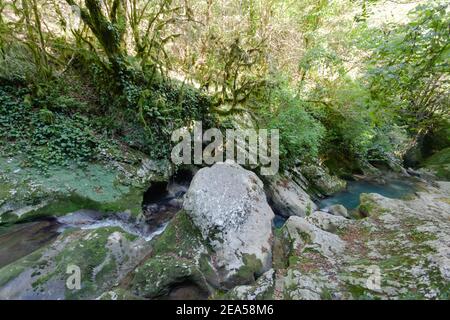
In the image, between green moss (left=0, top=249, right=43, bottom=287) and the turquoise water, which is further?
the turquoise water

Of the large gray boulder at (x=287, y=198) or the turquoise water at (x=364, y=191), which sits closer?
the large gray boulder at (x=287, y=198)

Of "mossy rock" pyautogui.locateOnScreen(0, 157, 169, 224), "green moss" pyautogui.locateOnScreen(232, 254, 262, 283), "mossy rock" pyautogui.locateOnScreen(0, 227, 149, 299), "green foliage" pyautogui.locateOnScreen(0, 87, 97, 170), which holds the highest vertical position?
"green foliage" pyautogui.locateOnScreen(0, 87, 97, 170)

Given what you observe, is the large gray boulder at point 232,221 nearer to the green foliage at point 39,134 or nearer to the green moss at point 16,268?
the green moss at point 16,268

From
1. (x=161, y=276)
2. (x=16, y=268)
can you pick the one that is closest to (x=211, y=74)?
(x=161, y=276)

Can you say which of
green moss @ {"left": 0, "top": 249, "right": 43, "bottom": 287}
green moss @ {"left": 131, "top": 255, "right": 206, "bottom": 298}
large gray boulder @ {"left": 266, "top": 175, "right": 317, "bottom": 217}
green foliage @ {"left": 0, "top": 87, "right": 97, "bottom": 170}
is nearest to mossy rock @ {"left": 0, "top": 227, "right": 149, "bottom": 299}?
green moss @ {"left": 0, "top": 249, "right": 43, "bottom": 287}

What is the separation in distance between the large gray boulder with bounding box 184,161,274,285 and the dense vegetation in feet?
8.57

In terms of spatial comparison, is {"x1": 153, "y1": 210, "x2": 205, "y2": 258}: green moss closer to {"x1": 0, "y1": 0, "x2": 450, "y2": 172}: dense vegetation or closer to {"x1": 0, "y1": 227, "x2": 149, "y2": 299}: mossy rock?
{"x1": 0, "y1": 227, "x2": 149, "y2": 299}: mossy rock

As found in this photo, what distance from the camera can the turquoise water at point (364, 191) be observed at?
898cm

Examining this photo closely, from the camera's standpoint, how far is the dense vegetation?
12.8 feet

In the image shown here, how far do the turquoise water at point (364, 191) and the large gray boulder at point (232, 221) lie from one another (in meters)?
4.41

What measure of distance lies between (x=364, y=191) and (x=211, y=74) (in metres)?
7.76

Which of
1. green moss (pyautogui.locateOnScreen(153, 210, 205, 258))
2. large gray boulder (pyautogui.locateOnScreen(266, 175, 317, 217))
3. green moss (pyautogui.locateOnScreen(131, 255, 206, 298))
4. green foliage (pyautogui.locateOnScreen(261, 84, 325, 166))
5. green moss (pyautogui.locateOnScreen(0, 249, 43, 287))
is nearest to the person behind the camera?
green moss (pyautogui.locateOnScreen(0, 249, 43, 287))

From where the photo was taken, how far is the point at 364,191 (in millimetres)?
10445

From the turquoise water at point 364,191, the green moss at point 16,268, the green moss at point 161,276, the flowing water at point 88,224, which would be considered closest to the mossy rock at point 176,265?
the green moss at point 161,276
